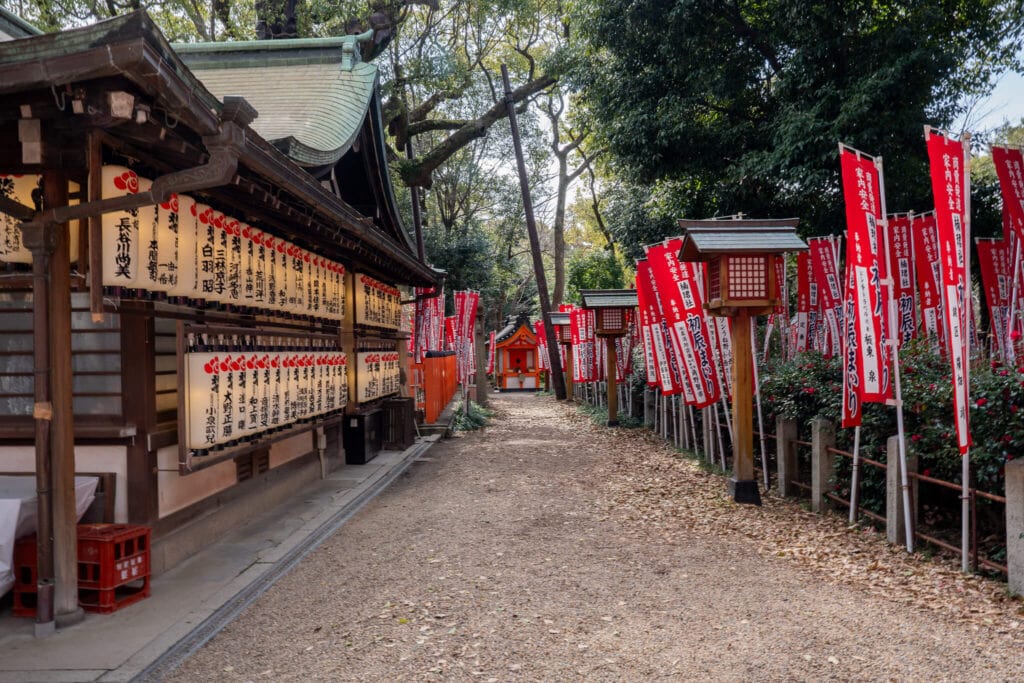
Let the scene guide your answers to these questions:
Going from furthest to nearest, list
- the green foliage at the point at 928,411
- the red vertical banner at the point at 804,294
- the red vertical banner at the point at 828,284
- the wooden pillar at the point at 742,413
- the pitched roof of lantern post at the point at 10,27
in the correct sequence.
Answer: the red vertical banner at the point at 804,294 < the red vertical banner at the point at 828,284 < the wooden pillar at the point at 742,413 < the pitched roof of lantern post at the point at 10,27 < the green foliage at the point at 928,411

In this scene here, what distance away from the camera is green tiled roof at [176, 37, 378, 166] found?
1008 centimetres

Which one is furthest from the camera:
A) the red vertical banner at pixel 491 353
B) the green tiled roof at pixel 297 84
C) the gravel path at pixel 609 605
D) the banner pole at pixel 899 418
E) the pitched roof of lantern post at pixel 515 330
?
the pitched roof of lantern post at pixel 515 330

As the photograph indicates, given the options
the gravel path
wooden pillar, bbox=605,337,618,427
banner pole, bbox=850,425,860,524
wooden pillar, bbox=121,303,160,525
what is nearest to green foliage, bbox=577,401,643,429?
wooden pillar, bbox=605,337,618,427

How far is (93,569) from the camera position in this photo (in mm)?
5344

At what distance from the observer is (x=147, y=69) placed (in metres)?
3.92

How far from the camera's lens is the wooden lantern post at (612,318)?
20.1 m

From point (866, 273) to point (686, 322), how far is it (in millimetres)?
4219

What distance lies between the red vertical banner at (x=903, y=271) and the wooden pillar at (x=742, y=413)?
5.62 metres

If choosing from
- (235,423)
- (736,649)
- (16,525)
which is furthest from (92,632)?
(736,649)

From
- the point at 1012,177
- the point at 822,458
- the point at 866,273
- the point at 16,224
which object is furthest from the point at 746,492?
the point at 16,224

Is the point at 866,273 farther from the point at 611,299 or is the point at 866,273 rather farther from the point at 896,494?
the point at 611,299

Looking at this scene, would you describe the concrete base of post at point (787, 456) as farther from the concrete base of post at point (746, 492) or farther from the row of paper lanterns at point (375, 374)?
the row of paper lanterns at point (375, 374)

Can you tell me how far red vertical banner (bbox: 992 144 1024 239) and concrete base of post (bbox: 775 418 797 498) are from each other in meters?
4.99

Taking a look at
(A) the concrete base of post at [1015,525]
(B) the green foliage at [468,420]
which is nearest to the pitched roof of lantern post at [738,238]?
(A) the concrete base of post at [1015,525]
